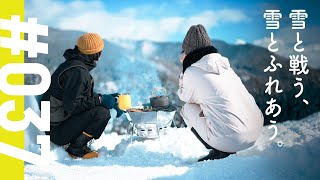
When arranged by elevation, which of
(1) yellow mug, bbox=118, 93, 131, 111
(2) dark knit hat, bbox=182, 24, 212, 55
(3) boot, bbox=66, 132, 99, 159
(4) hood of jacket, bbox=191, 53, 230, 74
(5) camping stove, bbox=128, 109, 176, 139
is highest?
(2) dark knit hat, bbox=182, 24, 212, 55

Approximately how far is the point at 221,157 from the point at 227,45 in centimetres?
373

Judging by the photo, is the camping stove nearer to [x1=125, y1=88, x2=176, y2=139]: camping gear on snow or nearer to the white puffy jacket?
[x1=125, y1=88, x2=176, y2=139]: camping gear on snow

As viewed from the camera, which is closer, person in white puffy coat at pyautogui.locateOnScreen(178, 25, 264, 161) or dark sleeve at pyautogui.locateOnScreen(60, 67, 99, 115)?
person in white puffy coat at pyautogui.locateOnScreen(178, 25, 264, 161)

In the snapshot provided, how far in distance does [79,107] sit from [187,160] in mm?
880

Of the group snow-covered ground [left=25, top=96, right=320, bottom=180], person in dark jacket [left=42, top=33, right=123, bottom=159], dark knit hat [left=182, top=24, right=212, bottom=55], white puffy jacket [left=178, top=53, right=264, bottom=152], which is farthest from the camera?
person in dark jacket [left=42, top=33, right=123, bottom=159]

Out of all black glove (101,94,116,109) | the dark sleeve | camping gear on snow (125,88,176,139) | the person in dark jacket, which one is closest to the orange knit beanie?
the person in dark jacket

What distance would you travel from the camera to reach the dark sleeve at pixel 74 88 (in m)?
3.53

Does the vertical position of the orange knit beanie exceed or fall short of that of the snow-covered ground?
it exceeds it

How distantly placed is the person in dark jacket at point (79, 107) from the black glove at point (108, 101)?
0.07 m

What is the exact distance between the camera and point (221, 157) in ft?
11.3

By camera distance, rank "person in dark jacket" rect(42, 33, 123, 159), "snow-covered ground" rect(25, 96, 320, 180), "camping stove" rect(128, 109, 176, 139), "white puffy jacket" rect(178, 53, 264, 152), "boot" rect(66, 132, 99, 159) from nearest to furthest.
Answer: "snow-covered ground" rect(25, 96, 320, 180), "white puffy jacket" rect(178, 53, 264, 152), "person in dark jacket" rect(42, 33, 123, 159), "boot" rect(66, 132, 99, 159), "camping stove" rect(128, 109, 176, 139)

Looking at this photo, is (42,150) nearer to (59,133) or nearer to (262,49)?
(59,133)

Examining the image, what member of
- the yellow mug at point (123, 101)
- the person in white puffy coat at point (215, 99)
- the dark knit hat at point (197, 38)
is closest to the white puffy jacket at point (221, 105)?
the person in white puffy coat at point (215, 99)

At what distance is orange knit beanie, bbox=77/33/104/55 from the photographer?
367 centimetres
